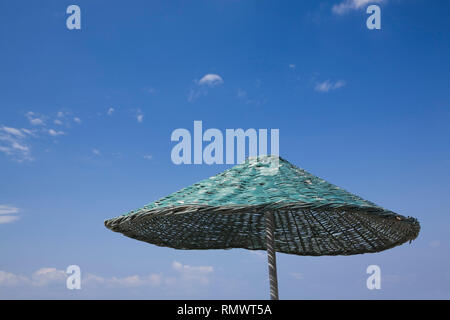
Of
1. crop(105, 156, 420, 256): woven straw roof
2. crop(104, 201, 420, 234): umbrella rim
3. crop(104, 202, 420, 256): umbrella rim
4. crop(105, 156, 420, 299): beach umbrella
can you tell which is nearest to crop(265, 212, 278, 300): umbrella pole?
crop(105, 156, 420, 299): beach umbrella

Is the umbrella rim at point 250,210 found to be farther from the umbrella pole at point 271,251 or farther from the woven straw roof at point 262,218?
the umbrella pole at point 271,251

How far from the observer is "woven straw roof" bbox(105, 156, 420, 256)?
3.27 metres

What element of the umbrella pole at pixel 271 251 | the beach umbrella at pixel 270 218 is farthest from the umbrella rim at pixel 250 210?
the umbrella pole at pixel 271 251

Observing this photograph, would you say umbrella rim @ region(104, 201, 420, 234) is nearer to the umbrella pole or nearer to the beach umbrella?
the beach umbrella

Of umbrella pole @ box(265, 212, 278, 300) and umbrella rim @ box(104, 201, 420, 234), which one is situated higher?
umbrella rim @ box(104, 201, 420, 234)

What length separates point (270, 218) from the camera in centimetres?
383

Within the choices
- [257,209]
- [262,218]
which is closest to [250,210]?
[257,209]

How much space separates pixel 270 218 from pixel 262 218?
50.0 inches

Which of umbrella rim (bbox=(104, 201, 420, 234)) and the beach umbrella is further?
the beach umbrella

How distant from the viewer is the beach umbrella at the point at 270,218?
10.8 ft

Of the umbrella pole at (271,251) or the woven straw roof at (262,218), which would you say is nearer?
the woven straw roof at (262,218)

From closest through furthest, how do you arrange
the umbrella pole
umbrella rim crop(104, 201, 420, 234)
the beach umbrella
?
umbrella rim crop(104, 201, 420, 234) → the beach umbrella → the umbrella pole

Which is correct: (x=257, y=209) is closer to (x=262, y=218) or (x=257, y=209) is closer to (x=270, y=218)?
(x=270, y=218)
